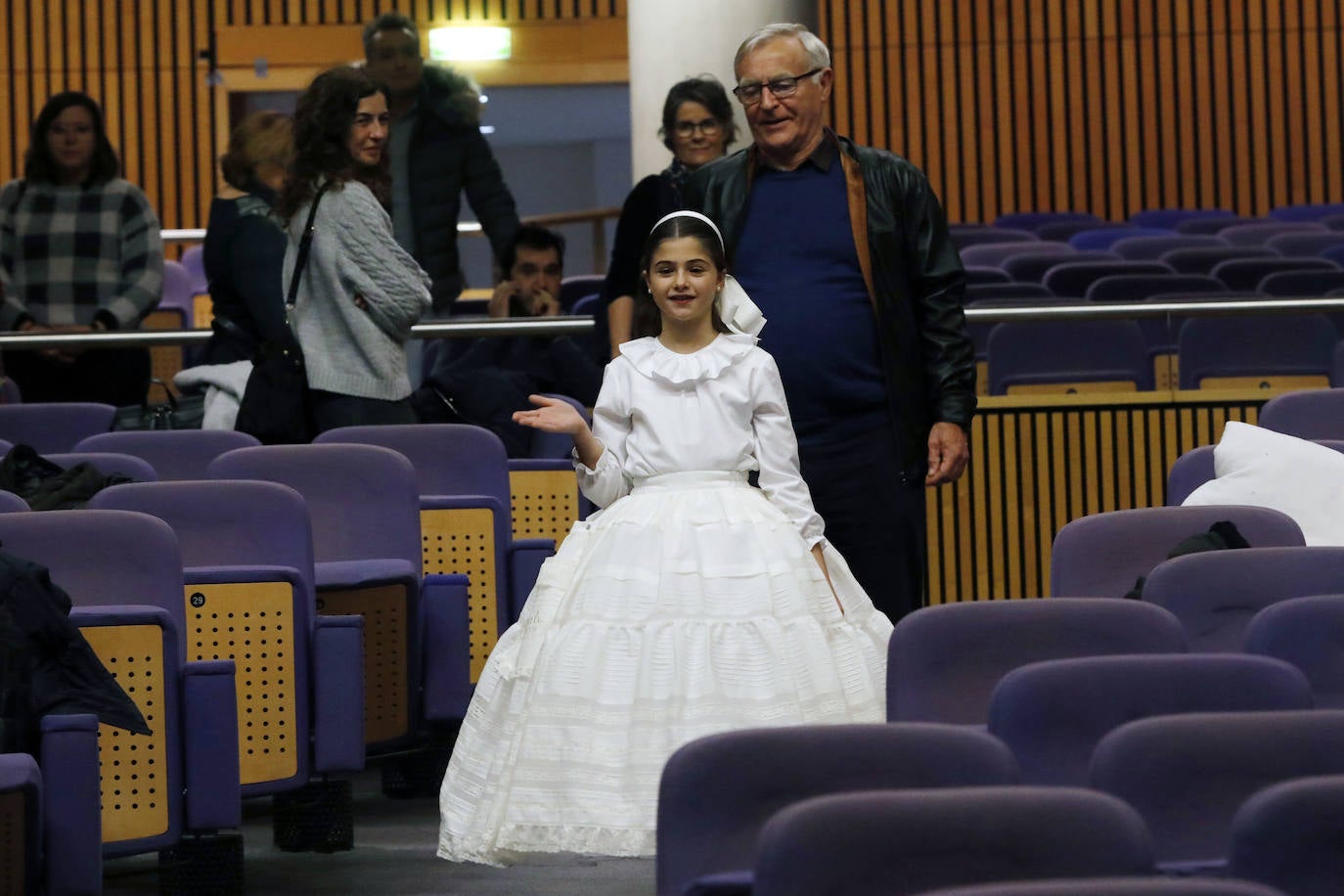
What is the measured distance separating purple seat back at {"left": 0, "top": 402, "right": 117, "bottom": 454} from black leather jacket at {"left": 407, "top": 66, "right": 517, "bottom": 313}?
4.25 feet

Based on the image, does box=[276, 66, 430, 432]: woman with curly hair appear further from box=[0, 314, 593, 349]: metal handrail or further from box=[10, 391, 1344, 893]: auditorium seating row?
box=[0, 314, 593, 349]: metal handrail

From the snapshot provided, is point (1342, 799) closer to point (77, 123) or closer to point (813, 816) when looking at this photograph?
point (813, 816)

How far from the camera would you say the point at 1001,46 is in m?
13.3

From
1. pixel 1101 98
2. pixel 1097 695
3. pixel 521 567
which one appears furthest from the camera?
pixel 1101 98

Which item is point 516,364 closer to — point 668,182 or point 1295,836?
point 668,182

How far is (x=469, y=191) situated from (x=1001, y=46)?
23.3 ft

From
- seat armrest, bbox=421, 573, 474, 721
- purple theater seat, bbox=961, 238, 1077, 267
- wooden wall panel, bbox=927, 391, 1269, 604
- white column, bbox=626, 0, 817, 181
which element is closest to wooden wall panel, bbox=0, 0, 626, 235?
purple theater seat, bbox=961, 238, 1077, 267

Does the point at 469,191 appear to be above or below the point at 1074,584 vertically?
above

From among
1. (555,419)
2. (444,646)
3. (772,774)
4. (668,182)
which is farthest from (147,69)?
(772,774)

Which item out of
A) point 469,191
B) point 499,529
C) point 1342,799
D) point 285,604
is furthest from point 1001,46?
point 1342,799

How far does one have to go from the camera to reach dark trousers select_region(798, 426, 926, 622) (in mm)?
4160

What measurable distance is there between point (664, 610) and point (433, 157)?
3.40 meters

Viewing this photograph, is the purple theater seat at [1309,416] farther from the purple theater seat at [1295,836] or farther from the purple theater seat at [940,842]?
the purple theater seat at [940,842]

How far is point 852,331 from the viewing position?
417 centimetres
